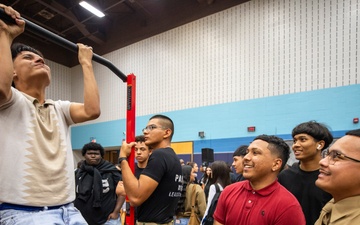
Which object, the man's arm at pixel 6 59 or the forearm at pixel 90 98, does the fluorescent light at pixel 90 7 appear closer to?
the forearm at pixel 90 98

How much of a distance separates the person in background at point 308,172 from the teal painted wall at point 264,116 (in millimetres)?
4865

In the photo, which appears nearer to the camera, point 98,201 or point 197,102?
point 98,201

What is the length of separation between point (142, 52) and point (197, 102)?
10.7ft

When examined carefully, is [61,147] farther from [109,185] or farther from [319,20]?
[319,20]

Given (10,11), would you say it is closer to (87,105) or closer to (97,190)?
(87,105)

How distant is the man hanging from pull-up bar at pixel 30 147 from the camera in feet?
4.08

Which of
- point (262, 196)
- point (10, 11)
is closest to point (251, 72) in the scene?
point (262, 196)

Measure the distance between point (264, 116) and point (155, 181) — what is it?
645 centimetres

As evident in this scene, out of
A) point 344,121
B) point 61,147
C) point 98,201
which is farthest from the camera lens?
point 344,121

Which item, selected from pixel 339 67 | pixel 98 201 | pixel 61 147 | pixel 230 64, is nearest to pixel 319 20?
pixel 339 67

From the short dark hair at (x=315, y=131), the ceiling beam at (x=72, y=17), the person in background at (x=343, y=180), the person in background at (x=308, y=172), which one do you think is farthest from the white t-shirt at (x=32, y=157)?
the ceiling beam at (x=72, y=17)

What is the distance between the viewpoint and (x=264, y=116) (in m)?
8.27

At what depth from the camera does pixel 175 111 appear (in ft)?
33.6

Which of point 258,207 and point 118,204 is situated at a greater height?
point 258,207
